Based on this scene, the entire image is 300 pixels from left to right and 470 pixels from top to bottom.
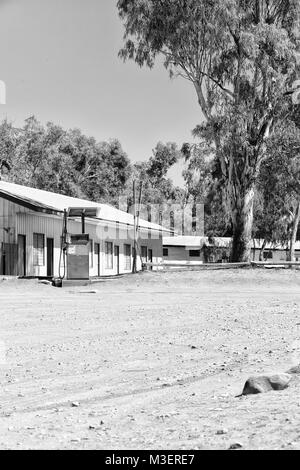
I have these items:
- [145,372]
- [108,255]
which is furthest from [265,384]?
[108,255]

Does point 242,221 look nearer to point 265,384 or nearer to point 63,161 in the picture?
point 265,384

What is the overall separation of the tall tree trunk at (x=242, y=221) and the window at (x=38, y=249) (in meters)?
9.10

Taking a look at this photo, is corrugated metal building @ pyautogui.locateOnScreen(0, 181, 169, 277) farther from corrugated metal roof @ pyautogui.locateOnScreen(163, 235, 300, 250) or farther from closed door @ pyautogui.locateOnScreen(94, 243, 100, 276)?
corrugated metal roof @ pyautogui.locateOnScreen(163, 235, 300, 250)

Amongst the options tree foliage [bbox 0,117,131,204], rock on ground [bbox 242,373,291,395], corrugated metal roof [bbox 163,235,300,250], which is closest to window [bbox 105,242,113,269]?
tree foliage [bbox 0,117,131,204]

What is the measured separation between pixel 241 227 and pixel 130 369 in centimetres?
2663

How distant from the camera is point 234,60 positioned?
113ft

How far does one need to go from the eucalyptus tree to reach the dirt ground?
1498 cm

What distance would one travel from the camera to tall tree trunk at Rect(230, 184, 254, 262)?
35.6m

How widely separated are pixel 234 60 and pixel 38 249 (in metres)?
12.1

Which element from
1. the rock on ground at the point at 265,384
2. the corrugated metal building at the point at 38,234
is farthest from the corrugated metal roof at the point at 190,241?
the rock on ground at the point at 265,384

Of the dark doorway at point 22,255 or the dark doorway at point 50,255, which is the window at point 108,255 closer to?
the dark doorway at point 50,255

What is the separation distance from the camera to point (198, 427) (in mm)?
6242

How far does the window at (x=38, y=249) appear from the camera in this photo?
3256 centimetres
